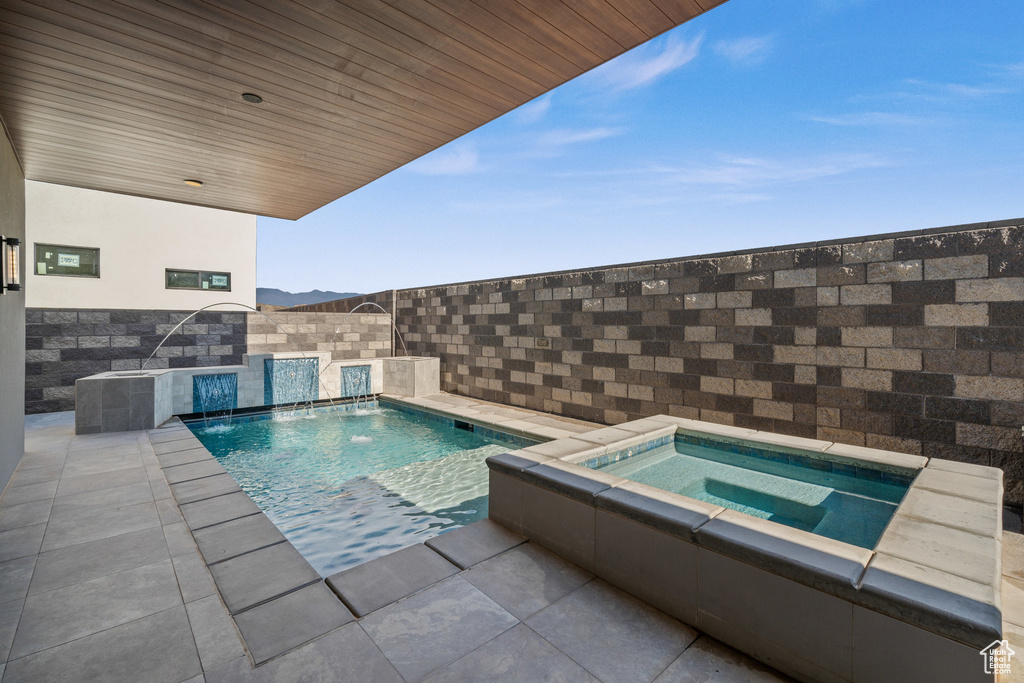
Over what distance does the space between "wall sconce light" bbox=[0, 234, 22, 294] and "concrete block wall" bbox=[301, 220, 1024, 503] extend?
15.9 feet

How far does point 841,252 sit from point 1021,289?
1016 mm

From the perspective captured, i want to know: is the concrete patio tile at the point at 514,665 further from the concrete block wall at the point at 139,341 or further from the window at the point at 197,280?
the window at the point at 197,280

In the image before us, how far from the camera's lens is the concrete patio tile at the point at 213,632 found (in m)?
1.45


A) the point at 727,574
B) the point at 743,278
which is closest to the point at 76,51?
the point at 727,574

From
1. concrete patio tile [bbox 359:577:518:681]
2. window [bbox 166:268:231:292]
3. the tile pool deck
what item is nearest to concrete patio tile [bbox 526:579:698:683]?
the tile pool deck

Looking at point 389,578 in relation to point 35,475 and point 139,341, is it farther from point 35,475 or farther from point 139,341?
point 139,341

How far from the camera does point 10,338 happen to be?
123 inches

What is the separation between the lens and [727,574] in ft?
4.99

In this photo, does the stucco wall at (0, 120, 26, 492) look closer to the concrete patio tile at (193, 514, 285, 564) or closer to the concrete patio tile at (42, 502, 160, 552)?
the concrete patio tile at (42, 502, 160, 552)

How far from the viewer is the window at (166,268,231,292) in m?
8.42

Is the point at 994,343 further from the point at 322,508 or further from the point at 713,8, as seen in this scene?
the point at 322,508

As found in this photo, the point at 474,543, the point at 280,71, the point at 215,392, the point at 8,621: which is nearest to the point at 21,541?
the point at 8,621

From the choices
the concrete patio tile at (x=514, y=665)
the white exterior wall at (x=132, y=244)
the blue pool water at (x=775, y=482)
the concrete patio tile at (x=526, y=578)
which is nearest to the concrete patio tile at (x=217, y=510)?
the concrete patio tile at (x=526, y=578)

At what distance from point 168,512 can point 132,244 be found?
7739 mm
